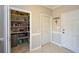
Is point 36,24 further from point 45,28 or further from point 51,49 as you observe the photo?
point 51,49

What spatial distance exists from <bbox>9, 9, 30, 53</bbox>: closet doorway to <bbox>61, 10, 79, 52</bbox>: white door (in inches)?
28.9

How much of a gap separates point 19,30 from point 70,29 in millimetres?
1043

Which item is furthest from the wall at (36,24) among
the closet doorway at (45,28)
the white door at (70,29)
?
the white door at (70,29)

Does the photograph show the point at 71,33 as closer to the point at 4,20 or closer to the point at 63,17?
the point at 63,17

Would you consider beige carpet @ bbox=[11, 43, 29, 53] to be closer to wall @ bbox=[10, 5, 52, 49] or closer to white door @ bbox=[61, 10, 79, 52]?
wall @ bbox=[10, 5, 52, 49]

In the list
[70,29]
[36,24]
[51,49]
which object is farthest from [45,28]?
[70,29]

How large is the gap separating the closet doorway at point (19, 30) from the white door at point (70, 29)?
2.41ft

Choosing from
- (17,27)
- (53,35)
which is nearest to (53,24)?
(53,35)

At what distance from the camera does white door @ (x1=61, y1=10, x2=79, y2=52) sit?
189cm

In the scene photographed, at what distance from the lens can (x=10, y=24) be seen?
5.65 ft

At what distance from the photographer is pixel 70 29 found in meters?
2.01

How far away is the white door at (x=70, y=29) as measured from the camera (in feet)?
6.19
